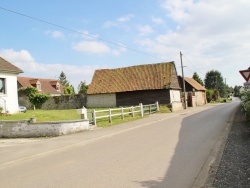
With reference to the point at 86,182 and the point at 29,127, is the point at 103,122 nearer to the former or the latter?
the point at 29,127

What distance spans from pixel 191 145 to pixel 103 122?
11.7m

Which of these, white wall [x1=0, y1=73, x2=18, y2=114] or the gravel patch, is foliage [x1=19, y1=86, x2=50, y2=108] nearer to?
white wall [x1=0, y1=73, x2=18, y2=114]

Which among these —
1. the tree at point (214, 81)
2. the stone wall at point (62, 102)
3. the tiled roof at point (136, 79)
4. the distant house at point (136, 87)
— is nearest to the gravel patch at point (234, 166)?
the distant house at point (136, 87)

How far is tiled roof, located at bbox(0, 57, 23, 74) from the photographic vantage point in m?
25.7

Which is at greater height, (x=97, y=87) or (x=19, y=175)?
(x=97, y=87)

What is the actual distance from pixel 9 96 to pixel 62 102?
2273 cm

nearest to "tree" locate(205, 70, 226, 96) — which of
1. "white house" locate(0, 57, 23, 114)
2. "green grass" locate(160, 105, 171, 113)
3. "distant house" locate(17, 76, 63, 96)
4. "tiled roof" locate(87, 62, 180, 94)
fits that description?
"distant house" locate(17, 76, 63, 96)

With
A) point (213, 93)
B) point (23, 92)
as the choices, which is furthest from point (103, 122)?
point (213, 93)

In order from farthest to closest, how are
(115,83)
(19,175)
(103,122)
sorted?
1. (115,83)
2. (103,122)
3. (19,175)

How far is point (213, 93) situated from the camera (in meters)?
80.8

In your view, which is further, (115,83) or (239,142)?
(115,83)

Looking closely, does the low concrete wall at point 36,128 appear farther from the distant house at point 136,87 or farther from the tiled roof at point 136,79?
the tiled roof at point 136,79

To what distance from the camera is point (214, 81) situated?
116m

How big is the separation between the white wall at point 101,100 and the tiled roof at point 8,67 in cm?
1978
